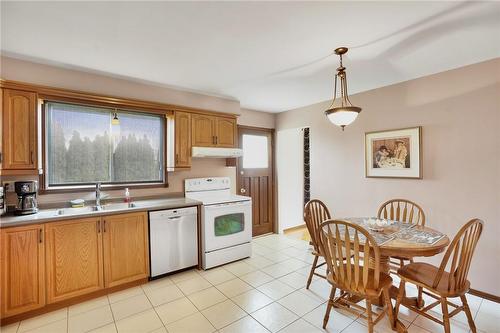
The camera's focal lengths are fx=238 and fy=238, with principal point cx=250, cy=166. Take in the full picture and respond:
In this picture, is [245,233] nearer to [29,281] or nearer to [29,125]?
[29,281]

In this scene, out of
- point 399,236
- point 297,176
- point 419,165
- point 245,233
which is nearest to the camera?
point 399,236

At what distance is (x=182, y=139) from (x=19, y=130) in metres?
1.69

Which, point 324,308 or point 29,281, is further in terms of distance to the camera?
point 324,308

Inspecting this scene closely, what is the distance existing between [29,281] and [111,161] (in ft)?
4.84

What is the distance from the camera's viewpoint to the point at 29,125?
2426 mm

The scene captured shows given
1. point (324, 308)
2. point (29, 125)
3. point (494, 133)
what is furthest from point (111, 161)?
point (494, 133)

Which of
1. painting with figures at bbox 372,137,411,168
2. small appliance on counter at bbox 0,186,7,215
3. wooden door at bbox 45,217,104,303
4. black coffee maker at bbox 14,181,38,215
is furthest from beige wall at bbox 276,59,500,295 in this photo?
small appliance on counter at bbox 0,186,7,215

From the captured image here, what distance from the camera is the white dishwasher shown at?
2.84 metres

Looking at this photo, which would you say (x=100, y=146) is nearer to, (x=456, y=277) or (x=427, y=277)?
(x=427, y=277)

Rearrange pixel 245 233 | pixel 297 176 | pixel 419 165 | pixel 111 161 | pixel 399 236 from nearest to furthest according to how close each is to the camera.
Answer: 1. pixel 399 236
2. pixel 419 165
3. pixel 111 161
4. pixel 245 233
5. pixel 297 176

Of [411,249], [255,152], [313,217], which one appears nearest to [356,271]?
[411,249]

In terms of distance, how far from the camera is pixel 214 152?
362 centimetres

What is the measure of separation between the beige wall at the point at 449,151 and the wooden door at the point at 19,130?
3954mm

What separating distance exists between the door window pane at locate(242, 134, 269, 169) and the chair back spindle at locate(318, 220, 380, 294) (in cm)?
267
